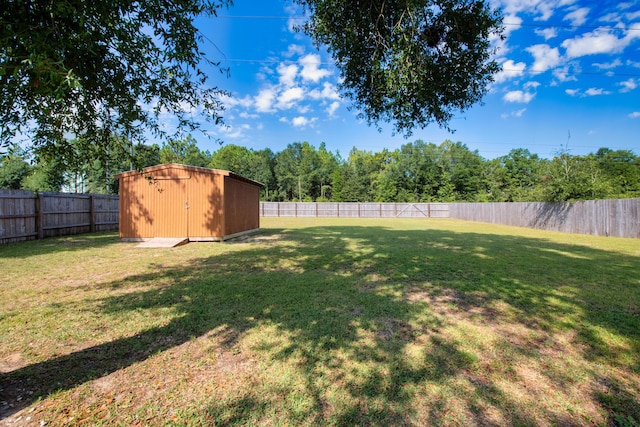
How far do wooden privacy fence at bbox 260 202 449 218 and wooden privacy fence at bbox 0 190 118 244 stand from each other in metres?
18.8

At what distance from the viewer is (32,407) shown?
1985 millimetres

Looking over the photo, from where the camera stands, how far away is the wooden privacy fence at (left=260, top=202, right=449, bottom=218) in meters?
32.8

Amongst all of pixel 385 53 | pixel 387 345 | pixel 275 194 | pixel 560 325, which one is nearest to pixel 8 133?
pixel 387 345

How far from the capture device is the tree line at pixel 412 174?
1642cm

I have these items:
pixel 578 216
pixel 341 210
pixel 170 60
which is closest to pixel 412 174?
pixel 341 210

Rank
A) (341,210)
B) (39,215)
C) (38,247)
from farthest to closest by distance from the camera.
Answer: (341,210)
(39,215)
(38,247)

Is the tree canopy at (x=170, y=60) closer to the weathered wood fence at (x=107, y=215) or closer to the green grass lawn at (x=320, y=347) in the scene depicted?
the green grass lawn at (x=320, y=347)

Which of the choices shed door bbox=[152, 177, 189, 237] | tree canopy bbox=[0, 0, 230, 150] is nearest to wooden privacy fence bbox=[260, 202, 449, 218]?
shed door bbox=[152, 177, 189, 237]

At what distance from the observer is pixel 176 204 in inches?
411

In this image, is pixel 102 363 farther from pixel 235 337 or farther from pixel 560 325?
pixel 560 325

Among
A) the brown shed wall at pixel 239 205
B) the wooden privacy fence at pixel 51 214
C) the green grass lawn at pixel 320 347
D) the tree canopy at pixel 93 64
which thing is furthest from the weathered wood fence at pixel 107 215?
the tree canopy at pixel 93 64

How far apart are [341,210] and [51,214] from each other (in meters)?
25.6

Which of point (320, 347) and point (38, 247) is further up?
point (38, 247)

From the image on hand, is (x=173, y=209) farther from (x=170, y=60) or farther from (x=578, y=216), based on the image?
(x=578, y=216)
